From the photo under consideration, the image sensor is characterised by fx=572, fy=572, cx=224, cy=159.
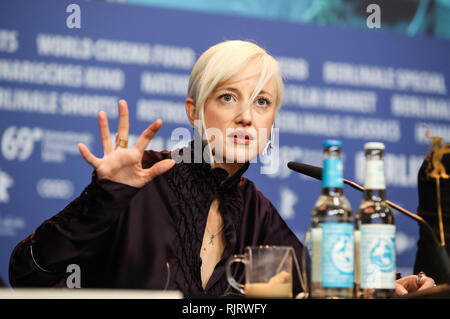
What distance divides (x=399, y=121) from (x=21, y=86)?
174cm

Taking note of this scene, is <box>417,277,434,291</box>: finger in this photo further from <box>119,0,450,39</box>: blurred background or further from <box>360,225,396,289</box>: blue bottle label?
<box>119,0,450,39</box>: blurred background

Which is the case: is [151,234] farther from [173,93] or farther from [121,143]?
[173,93]

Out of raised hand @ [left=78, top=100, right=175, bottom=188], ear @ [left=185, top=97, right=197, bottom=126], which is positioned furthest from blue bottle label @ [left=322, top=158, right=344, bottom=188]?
ear @ [left=185, top=97, right=197, bottom=126]

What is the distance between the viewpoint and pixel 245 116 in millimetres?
1372

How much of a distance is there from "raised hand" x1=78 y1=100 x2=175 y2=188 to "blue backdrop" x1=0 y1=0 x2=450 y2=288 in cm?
130

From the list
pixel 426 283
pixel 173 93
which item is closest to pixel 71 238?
pixel 426 283

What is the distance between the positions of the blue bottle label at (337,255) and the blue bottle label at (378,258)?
3 cm

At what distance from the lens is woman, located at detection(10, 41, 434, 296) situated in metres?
1.24

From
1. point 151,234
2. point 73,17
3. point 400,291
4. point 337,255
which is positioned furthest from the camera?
point 73,17

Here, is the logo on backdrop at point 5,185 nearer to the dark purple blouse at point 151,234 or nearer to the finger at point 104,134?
the dark purple blouse at point 151,234
